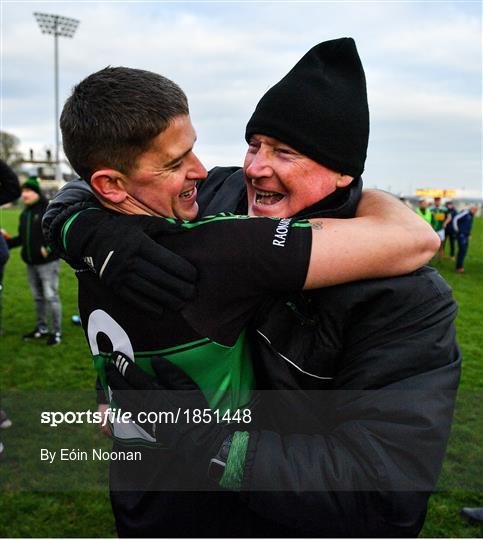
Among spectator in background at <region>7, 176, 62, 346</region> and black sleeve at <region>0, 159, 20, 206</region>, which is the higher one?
black sleeve at <region>0, 159, 20, 206</region>

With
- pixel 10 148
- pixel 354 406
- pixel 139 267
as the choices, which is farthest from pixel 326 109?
pixel 10 148

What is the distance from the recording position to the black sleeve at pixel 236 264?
155 centimetres

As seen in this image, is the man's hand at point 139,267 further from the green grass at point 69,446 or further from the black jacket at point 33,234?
the black jacket at point 33,234

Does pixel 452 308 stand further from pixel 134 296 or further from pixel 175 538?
pixel 175 538

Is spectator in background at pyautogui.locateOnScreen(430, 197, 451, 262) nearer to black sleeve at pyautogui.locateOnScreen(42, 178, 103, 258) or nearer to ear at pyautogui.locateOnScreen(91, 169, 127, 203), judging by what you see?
black sleeve at pyautogui.locateOnScreen(42, 178, 103, 258)

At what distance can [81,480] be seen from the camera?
4898 mm

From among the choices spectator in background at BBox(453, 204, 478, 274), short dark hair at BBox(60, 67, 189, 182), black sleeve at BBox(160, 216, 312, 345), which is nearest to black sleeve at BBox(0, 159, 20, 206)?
short dark hair at BBox(60, 67, 189, 182)

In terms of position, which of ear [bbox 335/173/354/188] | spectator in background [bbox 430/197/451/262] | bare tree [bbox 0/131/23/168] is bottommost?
bare tree [bbox 0/131/23/168]

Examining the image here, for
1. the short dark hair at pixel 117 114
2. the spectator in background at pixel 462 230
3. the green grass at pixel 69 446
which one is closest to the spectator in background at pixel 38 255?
the green grass at pixel 69 446

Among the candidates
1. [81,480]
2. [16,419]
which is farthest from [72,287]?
[81,480]

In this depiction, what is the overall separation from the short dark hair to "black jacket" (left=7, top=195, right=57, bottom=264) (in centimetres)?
685

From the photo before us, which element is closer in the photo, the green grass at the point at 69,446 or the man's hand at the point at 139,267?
the man's hand at the point at 139,267

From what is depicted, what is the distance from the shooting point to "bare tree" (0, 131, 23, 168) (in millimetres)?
68775

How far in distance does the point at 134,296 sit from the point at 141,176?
42 cm
